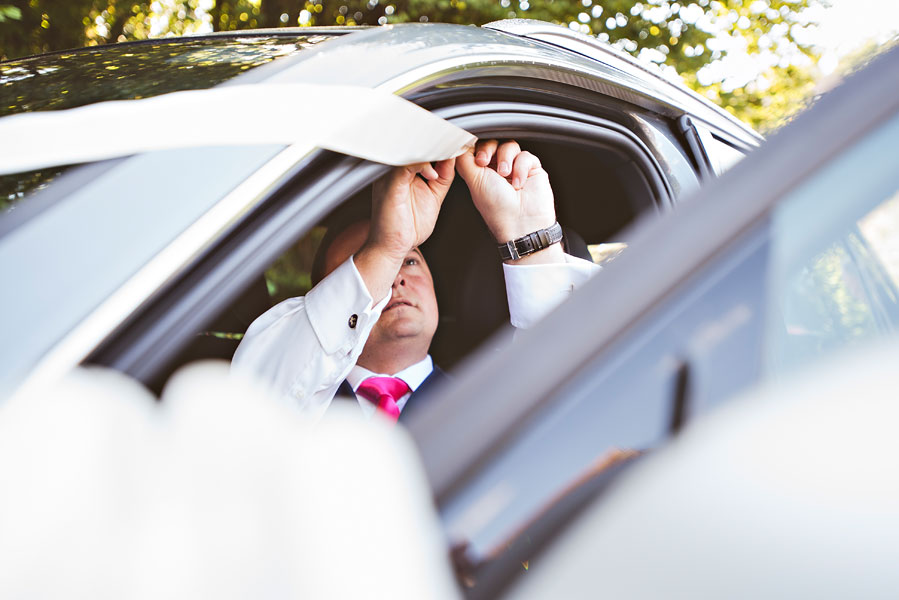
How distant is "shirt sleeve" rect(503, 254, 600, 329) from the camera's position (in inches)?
78.0

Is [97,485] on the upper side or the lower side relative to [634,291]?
lower

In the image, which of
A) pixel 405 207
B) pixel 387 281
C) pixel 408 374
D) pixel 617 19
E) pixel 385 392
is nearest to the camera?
pixel 405 207

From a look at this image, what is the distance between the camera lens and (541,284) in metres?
1.99

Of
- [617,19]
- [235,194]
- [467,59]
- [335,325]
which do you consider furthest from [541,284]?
[617,19]

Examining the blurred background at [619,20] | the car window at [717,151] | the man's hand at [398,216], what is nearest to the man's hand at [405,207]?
the man's hand at [398,216]

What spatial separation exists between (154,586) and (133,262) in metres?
0.42

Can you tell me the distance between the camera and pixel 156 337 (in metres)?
0.99

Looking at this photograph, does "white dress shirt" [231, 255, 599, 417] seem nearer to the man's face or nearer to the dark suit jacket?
the dark suit jacket

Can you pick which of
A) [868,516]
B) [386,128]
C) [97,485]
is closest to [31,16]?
[386,128]

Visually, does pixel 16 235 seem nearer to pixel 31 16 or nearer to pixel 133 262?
pixel 133 262

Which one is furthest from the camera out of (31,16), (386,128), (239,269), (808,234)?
(31,16)

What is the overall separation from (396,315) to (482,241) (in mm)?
428

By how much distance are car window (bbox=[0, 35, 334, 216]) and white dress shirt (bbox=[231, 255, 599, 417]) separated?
0.69 metres

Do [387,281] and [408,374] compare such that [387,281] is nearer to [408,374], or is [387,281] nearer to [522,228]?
[522,228]
